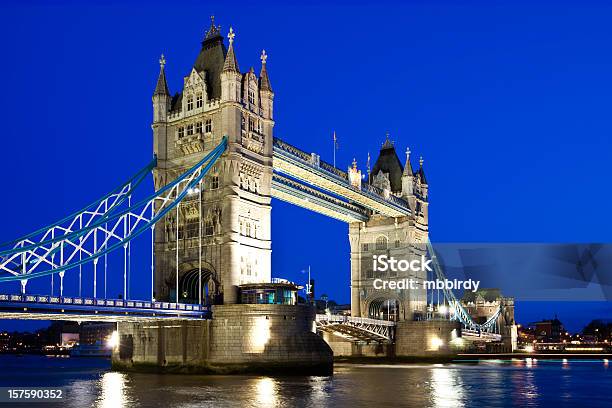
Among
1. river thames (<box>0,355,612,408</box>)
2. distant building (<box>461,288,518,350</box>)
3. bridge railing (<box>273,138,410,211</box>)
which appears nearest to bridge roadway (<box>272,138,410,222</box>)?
bridge railing (<box>273,138,410,211</box>)

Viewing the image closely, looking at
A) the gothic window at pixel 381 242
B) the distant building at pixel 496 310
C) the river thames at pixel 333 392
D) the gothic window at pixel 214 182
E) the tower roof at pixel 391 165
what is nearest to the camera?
the river thames at pixel 333 392

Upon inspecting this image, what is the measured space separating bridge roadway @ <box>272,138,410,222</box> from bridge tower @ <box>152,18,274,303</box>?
16.7 ft

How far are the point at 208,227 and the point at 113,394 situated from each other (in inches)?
825

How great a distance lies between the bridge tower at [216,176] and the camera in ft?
192

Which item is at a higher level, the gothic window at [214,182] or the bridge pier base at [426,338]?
the gothic window at [214,182]

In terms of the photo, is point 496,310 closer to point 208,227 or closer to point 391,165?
point 391,165

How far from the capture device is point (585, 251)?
135 metres

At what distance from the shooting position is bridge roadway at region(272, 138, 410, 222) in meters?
69.4

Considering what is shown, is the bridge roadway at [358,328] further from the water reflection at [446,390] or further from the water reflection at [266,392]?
the water reflection at [266,392]

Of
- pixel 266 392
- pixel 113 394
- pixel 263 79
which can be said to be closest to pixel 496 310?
pixel 263 79

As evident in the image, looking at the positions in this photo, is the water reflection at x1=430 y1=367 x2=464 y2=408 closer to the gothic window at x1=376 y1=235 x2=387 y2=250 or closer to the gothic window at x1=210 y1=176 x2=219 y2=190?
the gothic window at x1=210 y1=176 x2=219 y2=190

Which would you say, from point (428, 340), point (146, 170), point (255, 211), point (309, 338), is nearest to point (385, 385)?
point (309, 338)

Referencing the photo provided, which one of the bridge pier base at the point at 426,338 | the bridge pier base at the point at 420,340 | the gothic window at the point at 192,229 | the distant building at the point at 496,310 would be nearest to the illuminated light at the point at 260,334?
the gothic window at the point at 192,229

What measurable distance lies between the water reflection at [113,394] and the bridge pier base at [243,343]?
15.5 ft
